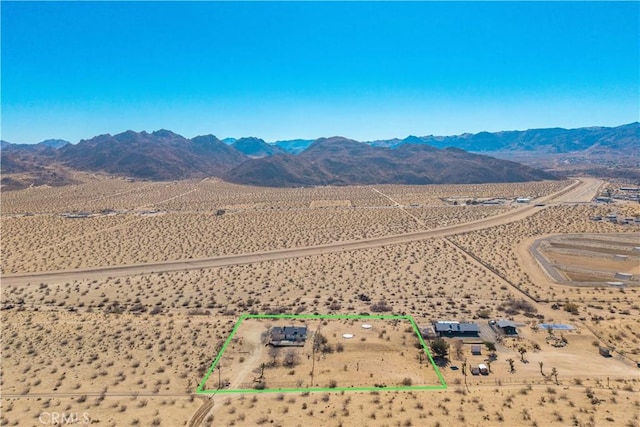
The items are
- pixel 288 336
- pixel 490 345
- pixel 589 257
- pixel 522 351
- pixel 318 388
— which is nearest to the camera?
pixel 318 388

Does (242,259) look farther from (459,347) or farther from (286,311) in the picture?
(459,347)

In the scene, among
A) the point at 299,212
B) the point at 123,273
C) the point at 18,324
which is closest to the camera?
the point at 18,324

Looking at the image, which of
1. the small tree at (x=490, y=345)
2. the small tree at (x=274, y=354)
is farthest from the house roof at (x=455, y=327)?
the small tree at (x=274, y=354)

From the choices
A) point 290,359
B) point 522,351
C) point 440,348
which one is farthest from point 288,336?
point 522,351

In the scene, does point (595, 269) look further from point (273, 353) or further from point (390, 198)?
point (390, 198)

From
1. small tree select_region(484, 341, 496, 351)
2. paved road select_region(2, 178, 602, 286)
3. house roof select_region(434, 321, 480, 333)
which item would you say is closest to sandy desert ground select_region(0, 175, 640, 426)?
small tree select_region(484, 341, 496, 351)

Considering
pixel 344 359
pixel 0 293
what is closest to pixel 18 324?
pixel 0 293
